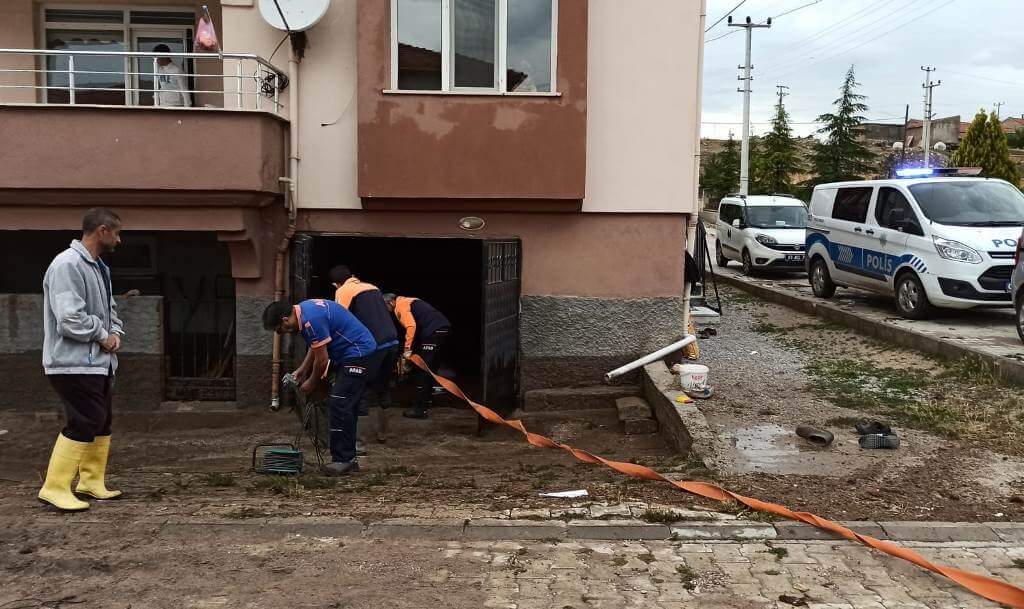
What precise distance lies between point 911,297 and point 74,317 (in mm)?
10164

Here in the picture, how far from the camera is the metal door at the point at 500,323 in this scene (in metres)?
9.27

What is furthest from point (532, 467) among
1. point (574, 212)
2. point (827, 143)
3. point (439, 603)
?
point (827, 143)

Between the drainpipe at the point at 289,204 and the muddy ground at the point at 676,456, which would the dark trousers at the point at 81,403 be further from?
the drainpipe at the point at 289,204

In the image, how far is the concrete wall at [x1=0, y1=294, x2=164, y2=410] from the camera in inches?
398

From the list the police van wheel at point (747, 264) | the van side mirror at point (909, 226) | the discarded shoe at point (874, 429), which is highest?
the van side mirror at point (909, 226)

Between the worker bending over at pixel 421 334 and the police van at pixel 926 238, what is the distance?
6.31 meters

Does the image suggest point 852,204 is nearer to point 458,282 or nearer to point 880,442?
point 458,282

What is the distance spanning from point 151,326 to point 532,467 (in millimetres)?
5238

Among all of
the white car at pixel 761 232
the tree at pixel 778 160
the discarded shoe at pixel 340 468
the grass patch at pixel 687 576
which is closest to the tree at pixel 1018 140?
the tree at pixel 778 160

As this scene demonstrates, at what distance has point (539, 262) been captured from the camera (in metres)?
10.2

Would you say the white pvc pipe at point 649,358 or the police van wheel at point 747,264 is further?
the police van wheel at point 747,264

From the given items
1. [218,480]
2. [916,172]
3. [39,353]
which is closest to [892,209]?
[916,172]

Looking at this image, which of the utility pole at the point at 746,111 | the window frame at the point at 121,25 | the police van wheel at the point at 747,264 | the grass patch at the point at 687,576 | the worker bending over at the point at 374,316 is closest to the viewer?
the grass patch at the point at 687,576

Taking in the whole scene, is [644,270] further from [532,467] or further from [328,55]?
[328,55]
